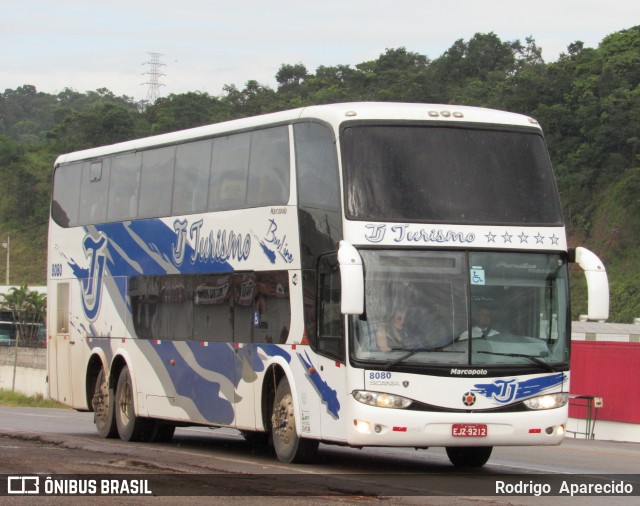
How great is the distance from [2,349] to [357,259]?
70.4 m

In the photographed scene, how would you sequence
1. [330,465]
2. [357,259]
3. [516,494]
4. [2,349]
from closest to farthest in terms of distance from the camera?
[516,494] → [357,259] → [330,465] → [2,349]

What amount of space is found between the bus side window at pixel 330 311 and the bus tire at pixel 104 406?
23.0ft

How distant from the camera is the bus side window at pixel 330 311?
47.5ft

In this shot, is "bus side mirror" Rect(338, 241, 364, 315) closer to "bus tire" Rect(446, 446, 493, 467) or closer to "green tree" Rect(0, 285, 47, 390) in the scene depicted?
"bus tire" Rect(446, 446, 493, 467)

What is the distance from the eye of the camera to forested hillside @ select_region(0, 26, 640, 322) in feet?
269

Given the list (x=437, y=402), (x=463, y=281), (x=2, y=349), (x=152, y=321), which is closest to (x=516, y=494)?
(x=437, y=402)

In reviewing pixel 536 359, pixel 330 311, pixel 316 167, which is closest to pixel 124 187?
pixel 316 167

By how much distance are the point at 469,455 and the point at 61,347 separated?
9.31 meters

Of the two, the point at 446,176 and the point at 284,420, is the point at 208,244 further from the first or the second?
the point at 446,176

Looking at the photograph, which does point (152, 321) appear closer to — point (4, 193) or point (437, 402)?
point (437, 402)

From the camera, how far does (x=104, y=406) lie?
843 inches

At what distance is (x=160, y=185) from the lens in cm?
1964

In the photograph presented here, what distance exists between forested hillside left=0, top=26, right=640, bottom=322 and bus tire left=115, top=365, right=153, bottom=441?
2155 inches

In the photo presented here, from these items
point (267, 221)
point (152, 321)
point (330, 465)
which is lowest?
point (330, 465)
